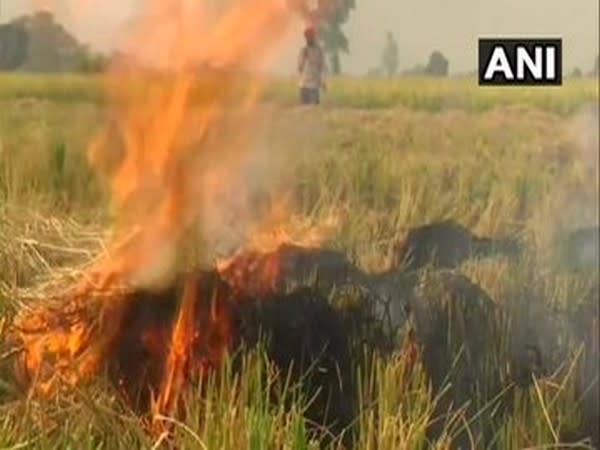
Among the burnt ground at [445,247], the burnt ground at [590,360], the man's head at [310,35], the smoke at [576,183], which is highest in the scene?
the man's head at [310,35]

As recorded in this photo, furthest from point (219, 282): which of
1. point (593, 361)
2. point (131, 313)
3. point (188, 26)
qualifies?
point (593, 361)

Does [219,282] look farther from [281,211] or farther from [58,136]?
[58,136]

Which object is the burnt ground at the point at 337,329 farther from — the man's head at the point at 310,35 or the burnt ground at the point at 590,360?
the man's head at the point at 310,35

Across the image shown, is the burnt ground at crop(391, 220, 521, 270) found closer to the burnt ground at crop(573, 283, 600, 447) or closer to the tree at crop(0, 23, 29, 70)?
the burnt ground at crop(573, 283, 600, 447)

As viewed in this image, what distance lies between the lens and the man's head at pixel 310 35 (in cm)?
140

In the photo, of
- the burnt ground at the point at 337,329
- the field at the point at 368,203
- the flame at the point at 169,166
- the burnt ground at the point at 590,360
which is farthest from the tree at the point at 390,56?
the burnt ground at the point at 590,360

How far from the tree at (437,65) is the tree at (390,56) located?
4 cm

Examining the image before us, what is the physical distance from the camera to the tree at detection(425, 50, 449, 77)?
142 centimetres

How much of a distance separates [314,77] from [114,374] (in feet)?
1.49

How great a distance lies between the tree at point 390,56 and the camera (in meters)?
1.41

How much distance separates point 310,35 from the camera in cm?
140

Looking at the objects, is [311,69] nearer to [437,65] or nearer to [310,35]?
[310,35]

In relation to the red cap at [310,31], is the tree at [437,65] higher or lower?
lower

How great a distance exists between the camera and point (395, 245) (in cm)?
143
